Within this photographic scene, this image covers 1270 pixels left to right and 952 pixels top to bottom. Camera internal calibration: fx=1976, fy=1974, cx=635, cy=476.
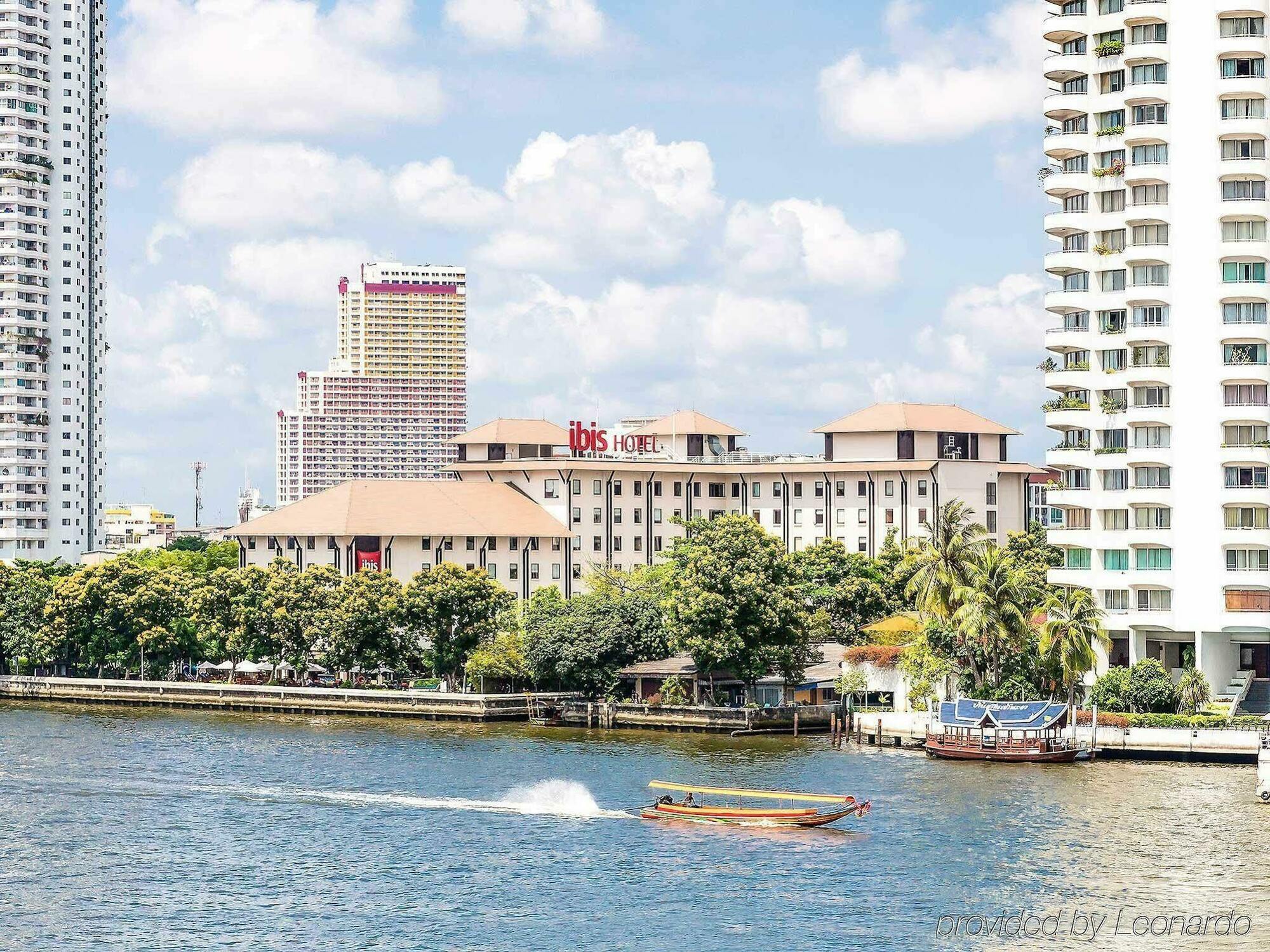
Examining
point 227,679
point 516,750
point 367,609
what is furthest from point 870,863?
point 227,679

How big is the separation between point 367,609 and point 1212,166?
214 feet

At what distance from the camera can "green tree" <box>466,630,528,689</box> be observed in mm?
135875

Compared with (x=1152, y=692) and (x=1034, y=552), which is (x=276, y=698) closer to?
(x=1034, y=552)

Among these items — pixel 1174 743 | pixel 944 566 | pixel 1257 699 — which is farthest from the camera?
pixel 944 566

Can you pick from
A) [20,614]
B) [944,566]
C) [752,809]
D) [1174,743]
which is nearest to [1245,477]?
[944,566]

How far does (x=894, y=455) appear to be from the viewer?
181m

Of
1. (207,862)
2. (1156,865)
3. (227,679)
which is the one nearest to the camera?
(1156,865)

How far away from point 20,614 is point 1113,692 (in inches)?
3665

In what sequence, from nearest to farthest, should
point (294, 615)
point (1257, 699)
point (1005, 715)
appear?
1. point (1005, 715)
2. point (1257, 699)
3. point (294, 615)

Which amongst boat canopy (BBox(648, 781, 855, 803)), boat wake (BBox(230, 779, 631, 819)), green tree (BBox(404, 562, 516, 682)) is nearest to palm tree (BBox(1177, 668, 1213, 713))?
boat canopy (BBox(648, 781, 855, 803))

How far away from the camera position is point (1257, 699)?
110m

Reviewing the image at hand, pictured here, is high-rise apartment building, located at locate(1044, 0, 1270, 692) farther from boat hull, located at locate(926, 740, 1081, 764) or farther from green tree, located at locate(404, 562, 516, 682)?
green tree, located at locate(404, 562, 516, 682)

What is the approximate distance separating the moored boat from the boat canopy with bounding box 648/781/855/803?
1610 centimetres

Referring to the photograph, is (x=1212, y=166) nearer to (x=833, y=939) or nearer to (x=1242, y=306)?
(x=1242, y=306)
